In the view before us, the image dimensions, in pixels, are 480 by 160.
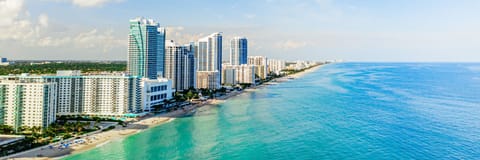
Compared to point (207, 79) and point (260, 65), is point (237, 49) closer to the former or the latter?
point (260, 65)

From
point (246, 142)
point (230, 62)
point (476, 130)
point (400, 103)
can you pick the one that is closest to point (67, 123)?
point (246, 142)

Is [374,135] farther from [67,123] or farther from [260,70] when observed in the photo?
[260,70]

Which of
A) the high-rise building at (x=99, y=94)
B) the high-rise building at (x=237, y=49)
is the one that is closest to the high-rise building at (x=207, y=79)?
the high-rise building at (x=99, y=94)

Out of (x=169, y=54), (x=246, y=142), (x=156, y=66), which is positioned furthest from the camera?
(x=169, y=54)

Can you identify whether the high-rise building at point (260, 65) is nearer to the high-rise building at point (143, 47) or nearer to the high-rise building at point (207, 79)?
the high-rise building at point (207, 79)

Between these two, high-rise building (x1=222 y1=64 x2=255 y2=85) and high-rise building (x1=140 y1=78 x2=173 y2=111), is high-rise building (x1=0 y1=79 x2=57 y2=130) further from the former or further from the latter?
high-rise building (x1=222 y1=64 x2=255 y2=85)
